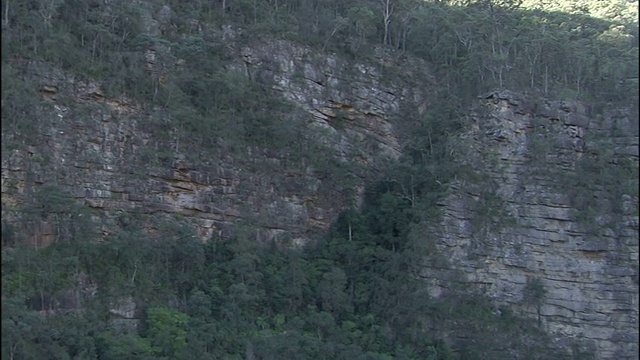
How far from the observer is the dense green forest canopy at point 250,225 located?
23.1m

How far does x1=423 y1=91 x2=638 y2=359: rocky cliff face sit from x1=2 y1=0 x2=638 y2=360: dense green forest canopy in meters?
0.66

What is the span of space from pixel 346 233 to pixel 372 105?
473 cm

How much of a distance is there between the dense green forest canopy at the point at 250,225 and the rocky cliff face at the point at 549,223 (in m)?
0.66

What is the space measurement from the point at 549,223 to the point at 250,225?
8853mm

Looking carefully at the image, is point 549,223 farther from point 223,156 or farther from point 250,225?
point 223,156

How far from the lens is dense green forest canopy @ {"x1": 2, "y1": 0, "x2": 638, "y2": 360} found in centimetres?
2314

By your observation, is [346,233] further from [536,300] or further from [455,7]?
[455,7]

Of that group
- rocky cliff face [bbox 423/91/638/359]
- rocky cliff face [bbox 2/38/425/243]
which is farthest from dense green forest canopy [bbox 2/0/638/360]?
rocky cliff face [bbox 423/91/638/359]

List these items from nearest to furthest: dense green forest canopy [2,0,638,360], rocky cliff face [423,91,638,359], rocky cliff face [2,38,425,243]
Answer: dense green forest canopy [2,0,638,360] < rocky cliff face [2,38,425,243] < rocky cliff face [423,91,638,359]

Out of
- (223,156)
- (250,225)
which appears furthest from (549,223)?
(223,156)

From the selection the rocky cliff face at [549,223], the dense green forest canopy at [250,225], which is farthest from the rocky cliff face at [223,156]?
the rocky cliff face at [549,223]

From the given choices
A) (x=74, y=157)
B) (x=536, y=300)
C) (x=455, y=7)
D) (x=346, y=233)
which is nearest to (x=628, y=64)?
(x=455, y=7)

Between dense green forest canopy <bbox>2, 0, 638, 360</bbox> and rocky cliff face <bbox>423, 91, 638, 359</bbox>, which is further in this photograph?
rocky cliff face <bbox>423, 91, 638, 359</bbox>

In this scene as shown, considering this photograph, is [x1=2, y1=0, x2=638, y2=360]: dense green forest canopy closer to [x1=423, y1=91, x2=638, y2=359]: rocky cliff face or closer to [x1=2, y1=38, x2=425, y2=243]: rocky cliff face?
[x1=2, y1=38, x2=425, y2=243]: rocky cliff face
